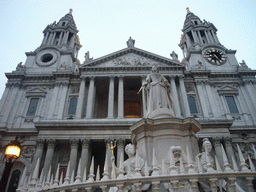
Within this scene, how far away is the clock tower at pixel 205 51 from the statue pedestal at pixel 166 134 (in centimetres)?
2200

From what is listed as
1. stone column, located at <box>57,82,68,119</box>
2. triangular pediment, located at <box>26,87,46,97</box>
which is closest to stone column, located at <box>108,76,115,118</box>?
stone column, located at <box>57,82,68,119</box>

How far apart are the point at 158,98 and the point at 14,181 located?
18415mm

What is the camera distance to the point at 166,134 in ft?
21.3

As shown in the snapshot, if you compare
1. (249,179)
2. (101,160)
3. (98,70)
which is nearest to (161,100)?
(249,179)

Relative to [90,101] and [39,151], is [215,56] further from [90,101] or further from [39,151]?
[39,151]

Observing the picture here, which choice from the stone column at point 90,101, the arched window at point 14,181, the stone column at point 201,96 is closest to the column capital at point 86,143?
the stone column at point 90,101

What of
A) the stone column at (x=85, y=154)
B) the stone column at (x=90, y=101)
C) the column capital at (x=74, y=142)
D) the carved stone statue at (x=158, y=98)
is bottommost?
the carved stone statue at (x=158, y=98)

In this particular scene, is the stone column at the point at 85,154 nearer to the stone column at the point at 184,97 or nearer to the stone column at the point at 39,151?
the stone column at the point at 39,151


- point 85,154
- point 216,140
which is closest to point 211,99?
point 216,140

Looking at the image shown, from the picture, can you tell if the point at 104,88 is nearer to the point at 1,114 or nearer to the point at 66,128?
the point at 66,128

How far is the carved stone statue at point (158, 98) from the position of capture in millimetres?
7496

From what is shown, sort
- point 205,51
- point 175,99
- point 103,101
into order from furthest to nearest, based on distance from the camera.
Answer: point 205,51 → point 103,101 → point 175,99

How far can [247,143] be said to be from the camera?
2152 centimetres

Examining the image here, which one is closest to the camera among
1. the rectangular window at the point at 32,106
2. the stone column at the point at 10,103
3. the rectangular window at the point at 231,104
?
the stone column at the point at 10,103
